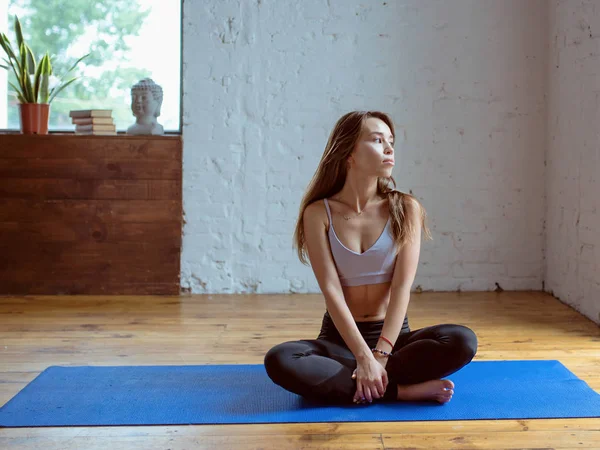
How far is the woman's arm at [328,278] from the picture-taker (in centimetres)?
240

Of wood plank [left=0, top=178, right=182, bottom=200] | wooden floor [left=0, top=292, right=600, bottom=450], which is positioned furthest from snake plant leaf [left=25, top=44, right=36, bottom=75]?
wooden floor [left=0, top=292, right=600, bottom=450]

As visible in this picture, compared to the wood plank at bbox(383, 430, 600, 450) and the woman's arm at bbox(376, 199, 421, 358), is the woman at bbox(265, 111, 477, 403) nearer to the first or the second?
the woman's arm at bbox(376, 199, 421, 358)

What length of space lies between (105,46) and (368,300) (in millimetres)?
2949

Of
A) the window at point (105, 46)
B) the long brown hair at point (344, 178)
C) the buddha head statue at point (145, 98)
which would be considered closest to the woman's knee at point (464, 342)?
the long brown hair at point (344, 178)

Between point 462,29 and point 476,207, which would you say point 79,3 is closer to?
point 462,29

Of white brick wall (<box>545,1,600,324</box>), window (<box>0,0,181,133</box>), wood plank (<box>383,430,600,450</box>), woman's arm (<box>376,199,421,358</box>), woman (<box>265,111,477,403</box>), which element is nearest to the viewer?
wood plank (<box>383,430,600,450</box>)

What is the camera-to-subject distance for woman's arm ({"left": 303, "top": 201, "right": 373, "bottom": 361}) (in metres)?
2.40

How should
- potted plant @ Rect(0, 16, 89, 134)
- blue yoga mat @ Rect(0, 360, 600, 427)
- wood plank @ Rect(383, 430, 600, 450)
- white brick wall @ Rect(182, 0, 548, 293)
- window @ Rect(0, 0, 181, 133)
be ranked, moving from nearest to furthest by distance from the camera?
1. wood plank @ Rect(383, 430, 600, 450)
2. blue yoga mat @ Rect(0, 360, 600, 427)
3. potted plant @ Rect(0, 16, 89, 134)
4. white brick wall @ Rect(182, 0, 548, 293)
5. window @ Rect(0, 0, 181, 133)

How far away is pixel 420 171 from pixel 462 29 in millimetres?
885

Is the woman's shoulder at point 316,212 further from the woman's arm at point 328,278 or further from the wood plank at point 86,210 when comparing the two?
the wood plank at point 86,210

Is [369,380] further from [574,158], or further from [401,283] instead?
[574,158]

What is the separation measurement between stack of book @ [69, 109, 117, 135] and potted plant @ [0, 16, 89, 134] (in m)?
0.19

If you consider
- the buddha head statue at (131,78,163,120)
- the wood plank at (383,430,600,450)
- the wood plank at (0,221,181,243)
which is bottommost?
the wood plank at (383,430,600,450)

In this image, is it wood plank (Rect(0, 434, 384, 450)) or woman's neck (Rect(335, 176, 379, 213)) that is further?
woman's neck (Rect(335, 176, 379, 213))
